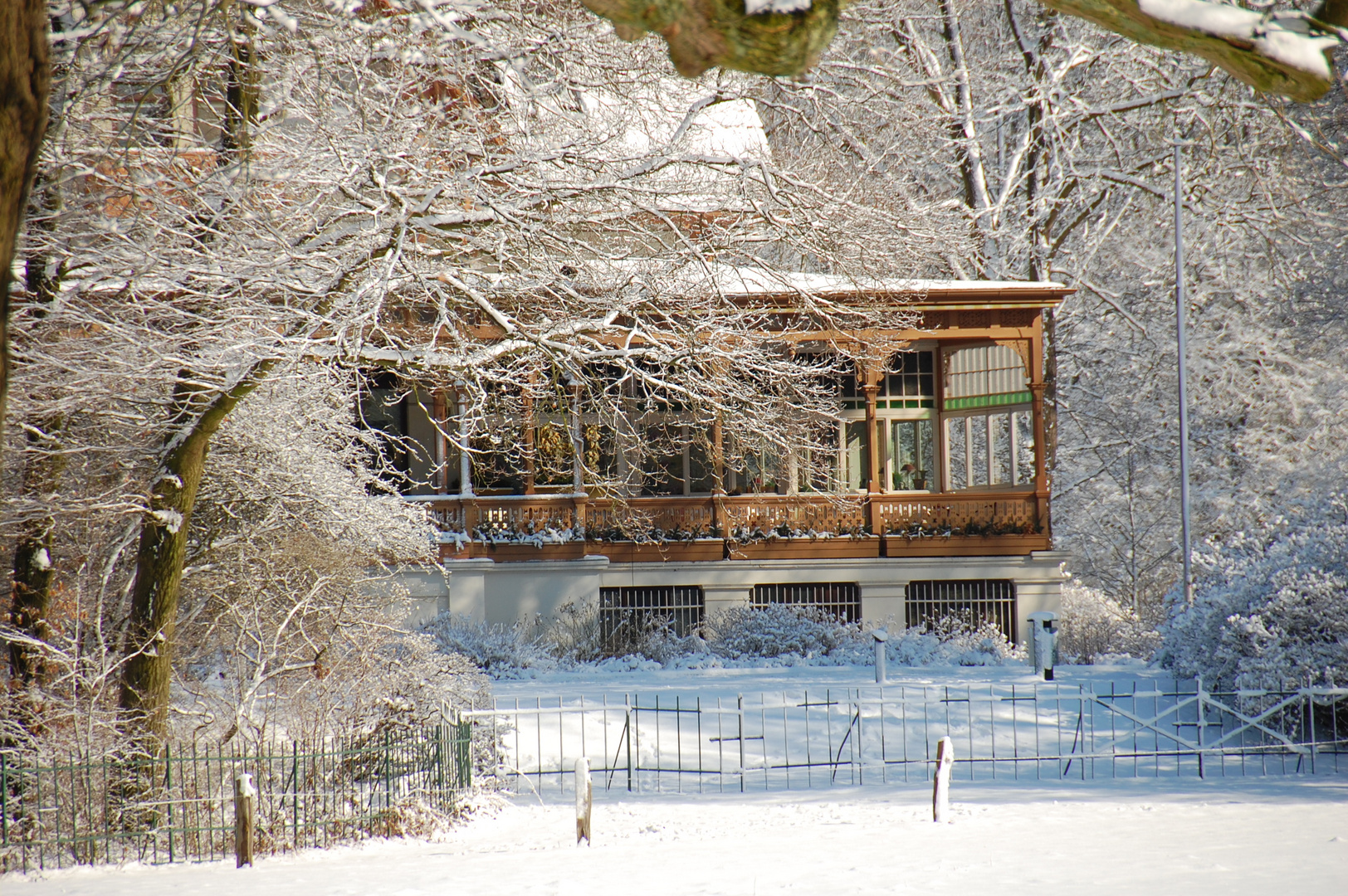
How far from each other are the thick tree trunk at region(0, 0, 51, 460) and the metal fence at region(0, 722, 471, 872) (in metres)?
7.27

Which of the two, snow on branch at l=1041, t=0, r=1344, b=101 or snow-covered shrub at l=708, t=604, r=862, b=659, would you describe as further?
snow-covered shrub at l=708, t=604, r=862, b=659

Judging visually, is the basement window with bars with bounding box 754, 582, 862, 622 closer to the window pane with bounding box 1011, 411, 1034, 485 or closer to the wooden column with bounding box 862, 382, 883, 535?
the wooden column with bounding box 862, 382, 883, 535

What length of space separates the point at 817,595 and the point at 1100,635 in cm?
462

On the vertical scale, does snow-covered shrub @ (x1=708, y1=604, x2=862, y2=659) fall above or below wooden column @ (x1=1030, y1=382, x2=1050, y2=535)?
below

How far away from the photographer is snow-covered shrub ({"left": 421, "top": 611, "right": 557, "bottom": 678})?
16.9 metres

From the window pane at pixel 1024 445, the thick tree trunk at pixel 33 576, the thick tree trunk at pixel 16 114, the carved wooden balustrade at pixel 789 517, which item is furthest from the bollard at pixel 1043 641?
the thick tree trunk at pixel 16 114

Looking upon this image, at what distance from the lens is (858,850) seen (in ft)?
30.1

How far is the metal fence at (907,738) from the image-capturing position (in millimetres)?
12016

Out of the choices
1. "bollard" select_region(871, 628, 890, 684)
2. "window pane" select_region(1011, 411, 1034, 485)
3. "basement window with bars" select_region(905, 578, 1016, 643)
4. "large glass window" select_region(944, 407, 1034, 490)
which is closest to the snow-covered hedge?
"basement window with bars" select_region(905, 578, 1016, 643)

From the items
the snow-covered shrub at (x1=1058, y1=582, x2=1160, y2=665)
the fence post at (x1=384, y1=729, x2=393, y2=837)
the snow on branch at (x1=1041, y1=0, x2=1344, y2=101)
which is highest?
the snow on branch at (x1=1041, y1=0, x2=1344, y2=101)

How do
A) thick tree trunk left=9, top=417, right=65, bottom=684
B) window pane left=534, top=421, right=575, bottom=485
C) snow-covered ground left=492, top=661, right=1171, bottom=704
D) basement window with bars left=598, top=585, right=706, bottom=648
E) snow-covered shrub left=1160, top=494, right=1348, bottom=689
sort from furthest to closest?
window pane left=534, top=421, right=575, bottom=485, basement window with bars left=598, top=585, right=706, bottom=648, snow-covered ground left=492, top=661, right=1171, bottom=704, snow-covered shrub left=1160, top=494, right=1348, bottom=689, thick tree trunk left=9, top=417, right=65, bottom=684

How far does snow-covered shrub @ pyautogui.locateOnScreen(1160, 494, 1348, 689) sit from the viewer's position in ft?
41.2

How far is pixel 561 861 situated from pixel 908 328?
11.6 metres

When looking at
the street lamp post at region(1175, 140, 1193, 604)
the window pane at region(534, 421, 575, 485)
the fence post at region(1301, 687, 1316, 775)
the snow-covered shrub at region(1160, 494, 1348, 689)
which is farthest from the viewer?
the window pane at region(534, 421, 575, 485)
